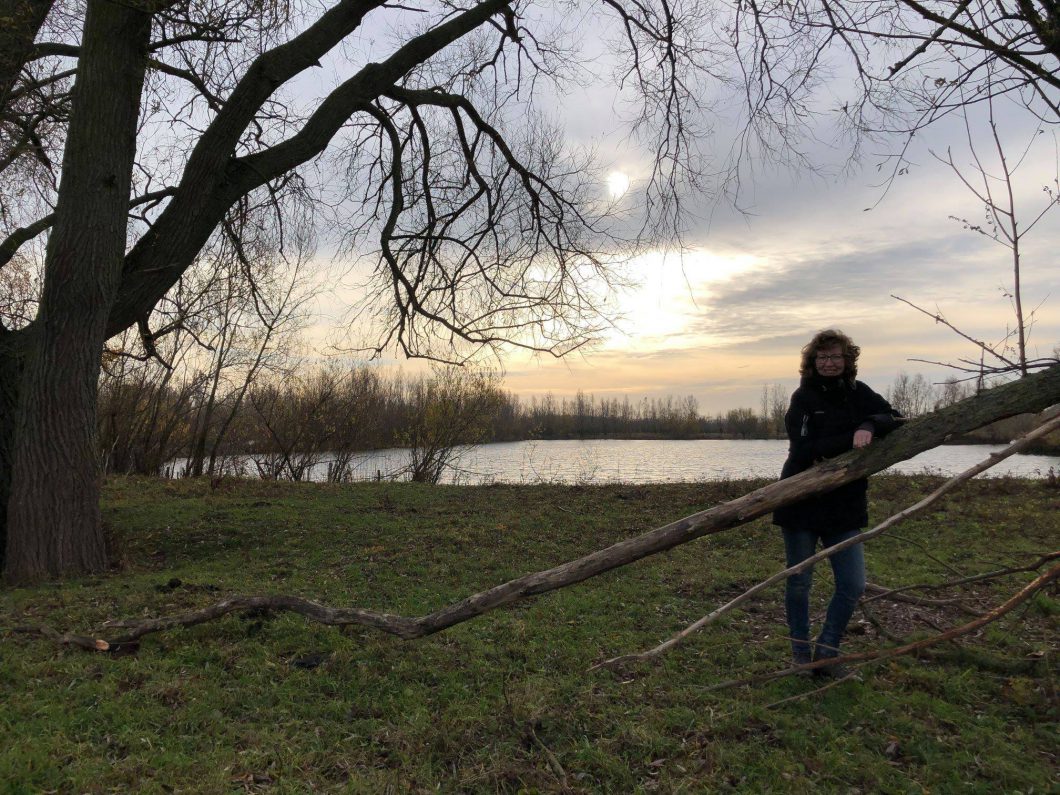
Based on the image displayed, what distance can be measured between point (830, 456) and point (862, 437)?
0.29 metres

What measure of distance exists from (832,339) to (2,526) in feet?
24.5

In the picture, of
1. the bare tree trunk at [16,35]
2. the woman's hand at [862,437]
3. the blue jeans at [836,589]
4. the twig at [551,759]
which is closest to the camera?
the twig at [551,759]

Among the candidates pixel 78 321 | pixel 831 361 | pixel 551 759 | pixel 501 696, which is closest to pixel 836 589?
pixel 831 361

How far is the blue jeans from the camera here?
3.48 metres

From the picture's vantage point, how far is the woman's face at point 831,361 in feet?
11.8

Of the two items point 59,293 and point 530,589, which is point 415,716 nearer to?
point 530,589

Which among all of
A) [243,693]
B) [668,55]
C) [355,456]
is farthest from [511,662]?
[355,456]

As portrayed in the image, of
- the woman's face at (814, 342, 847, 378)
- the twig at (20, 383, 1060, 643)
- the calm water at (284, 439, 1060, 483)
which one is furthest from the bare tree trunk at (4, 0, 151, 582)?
the calm water at (284, 439, 1060, 483)

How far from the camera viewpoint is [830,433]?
3.55m

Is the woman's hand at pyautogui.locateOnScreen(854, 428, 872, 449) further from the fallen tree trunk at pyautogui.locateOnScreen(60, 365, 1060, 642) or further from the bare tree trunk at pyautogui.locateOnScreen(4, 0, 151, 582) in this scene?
the bare tree trunk at pyautogui.locateOnScreen(4, 0, 151, 582)

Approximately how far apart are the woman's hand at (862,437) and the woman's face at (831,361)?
0.42m

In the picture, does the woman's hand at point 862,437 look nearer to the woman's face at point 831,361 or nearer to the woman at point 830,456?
the woman at point 830,456

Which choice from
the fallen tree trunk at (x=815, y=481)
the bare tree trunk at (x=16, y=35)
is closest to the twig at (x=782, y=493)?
the fallen tree trunk at (x=815, y=481)

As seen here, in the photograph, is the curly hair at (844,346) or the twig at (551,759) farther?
the curly hair at (844,346)
